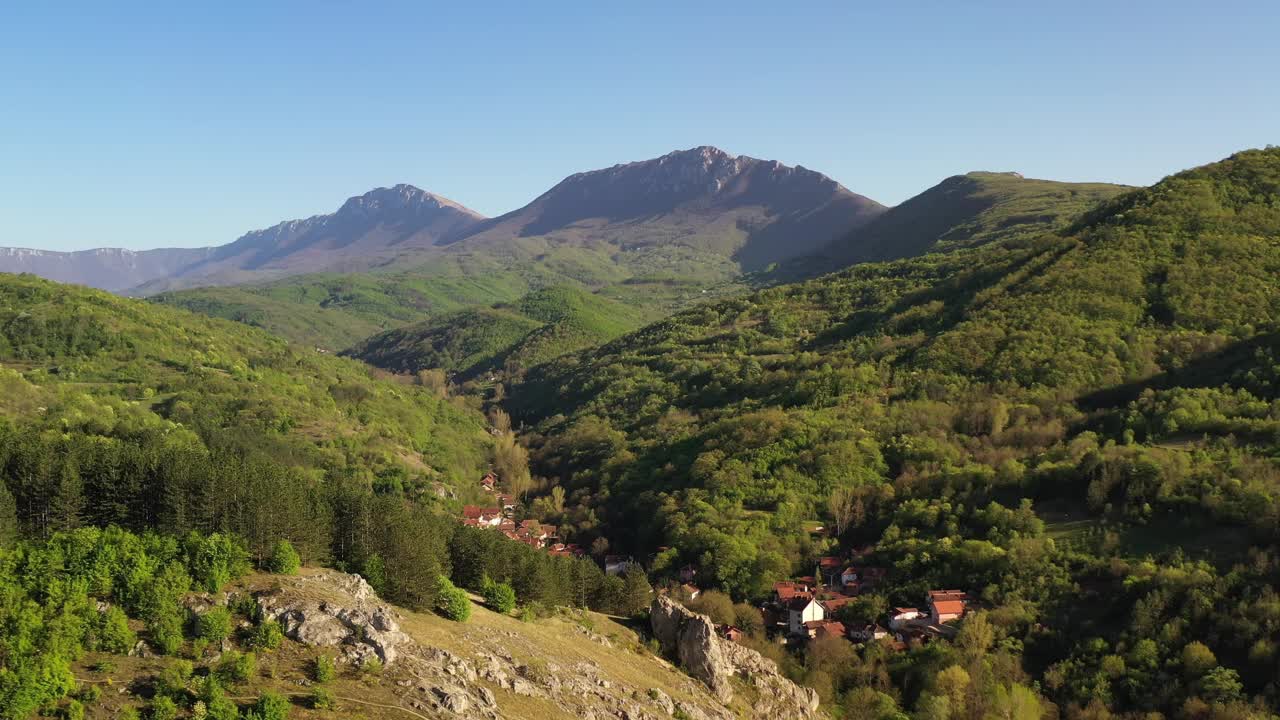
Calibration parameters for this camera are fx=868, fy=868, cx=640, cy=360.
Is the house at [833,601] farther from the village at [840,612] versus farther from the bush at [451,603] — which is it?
the bush at [451,603]

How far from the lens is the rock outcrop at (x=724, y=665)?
43125 millimetres

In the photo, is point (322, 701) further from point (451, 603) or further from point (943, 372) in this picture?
point (943, 372)

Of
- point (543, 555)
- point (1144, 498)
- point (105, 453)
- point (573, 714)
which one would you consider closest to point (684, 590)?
point (543, 555)

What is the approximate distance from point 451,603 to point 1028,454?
54.8 meters

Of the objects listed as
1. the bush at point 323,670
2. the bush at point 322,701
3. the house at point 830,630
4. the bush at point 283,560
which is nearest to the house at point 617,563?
the house at point 830,630

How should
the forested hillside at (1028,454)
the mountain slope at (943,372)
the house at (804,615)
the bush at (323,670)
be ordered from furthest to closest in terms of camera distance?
1. the mountain slope at (943,372)
2. the house at (804,615)
3. the forested hillside at (1028,454)
4. the bush at (323,670)

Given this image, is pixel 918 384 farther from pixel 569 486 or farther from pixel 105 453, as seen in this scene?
pixel 105 453

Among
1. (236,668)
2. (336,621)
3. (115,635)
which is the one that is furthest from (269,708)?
(115,635)

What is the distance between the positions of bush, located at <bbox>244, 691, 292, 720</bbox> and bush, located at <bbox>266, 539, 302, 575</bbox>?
29.2 ft

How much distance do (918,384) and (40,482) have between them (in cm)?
7937

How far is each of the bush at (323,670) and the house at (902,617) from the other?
3580 centimetres

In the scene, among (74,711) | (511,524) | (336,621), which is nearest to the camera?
(74,711)

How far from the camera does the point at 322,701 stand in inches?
1064

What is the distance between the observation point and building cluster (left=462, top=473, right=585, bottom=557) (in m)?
76.6
